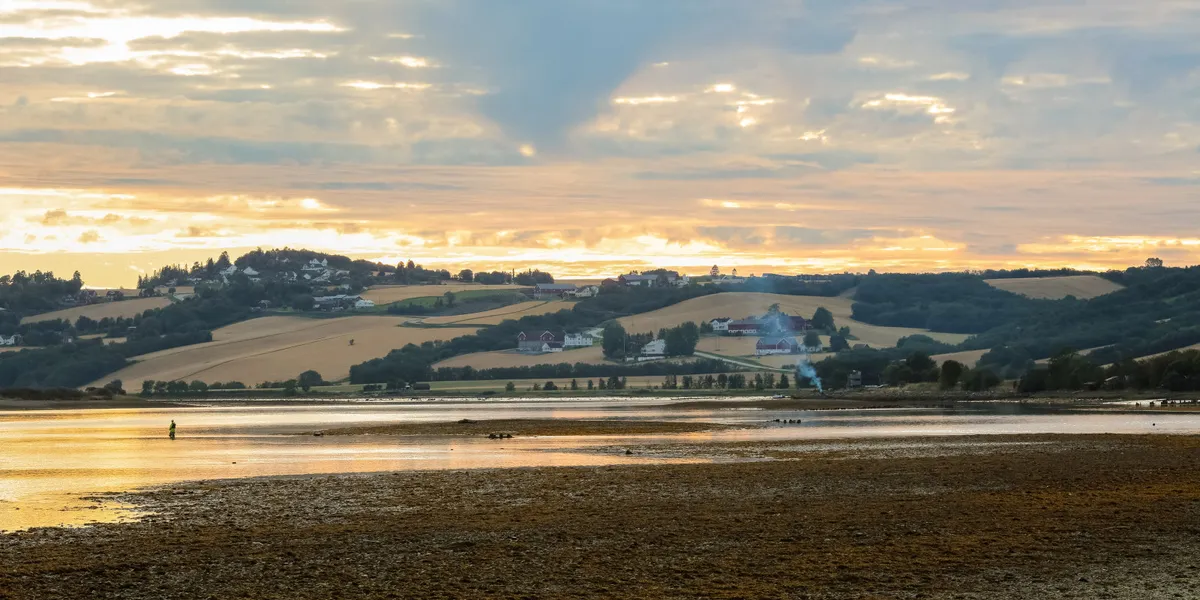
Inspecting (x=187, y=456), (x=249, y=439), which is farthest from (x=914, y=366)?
(x=187, y=456)

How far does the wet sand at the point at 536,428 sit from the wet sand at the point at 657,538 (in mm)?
33731

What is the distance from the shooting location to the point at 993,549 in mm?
24656

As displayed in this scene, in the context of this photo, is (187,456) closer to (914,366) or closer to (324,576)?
(324,576)

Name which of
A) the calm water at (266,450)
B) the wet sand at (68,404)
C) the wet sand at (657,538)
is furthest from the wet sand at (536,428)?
the wet sand at (68,404)

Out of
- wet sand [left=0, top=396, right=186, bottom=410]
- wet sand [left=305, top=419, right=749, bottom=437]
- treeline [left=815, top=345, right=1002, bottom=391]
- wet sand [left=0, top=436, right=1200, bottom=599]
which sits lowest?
wet sand [left=0, top=436, right=1200, bottom=599]

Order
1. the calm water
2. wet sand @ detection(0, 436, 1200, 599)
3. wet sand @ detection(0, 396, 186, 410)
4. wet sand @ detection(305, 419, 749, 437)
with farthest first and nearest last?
wet sand @ detection(0, 396, 186, 410), wet sand @ detection(305, 419, 749, 437), the calm water, wet sand @ detection(0, 436, 1200, 599)

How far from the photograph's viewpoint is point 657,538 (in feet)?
88.8

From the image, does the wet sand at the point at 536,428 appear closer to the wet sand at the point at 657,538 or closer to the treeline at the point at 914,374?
the wet sand at the point at 657,538

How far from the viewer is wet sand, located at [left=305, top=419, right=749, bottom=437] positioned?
75875mm

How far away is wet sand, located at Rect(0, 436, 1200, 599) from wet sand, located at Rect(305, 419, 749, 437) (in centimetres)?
3373

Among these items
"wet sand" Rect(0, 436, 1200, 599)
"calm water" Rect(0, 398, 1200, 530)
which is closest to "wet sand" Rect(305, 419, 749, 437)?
"calm water" Rect(0, 398, 1200, 530)

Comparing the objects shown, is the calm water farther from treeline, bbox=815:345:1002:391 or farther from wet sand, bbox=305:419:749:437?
treeline, bbox=815:345:1002:391

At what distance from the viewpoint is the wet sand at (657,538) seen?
71.7 feet

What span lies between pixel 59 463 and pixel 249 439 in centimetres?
1917
